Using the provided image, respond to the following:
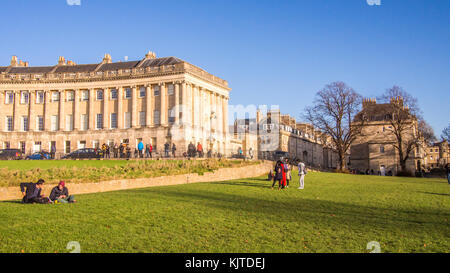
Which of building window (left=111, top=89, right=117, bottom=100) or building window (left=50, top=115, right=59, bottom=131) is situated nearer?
building window (left=111, top=89, right=117, bottom=100)

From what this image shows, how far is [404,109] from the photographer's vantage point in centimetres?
5988

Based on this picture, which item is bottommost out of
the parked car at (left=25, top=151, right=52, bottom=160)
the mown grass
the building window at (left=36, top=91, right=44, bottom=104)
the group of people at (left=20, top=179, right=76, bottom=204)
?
the group of people at (left=20, top=179, right=76, bottom=204)

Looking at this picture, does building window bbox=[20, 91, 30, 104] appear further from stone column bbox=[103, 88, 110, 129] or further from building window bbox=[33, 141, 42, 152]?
stone column bbox=[103, 88, 110, 129]

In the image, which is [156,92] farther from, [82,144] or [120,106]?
[82,144]

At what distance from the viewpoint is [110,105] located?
6106 cm

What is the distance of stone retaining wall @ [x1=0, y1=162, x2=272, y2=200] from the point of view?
60.0 ft

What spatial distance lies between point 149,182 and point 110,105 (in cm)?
4008

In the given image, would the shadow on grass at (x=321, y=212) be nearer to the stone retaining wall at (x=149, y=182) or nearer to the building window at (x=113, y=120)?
the stone retaining wall at (x=149, y=182)

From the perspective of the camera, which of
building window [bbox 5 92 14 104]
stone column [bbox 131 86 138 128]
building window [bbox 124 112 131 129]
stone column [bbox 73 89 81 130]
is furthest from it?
building window [bbox 5 92 14 104]

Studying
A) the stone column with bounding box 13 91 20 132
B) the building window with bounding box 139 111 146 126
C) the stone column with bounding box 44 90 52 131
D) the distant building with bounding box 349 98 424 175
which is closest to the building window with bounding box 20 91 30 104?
the stone column with bounding box 13 91 20 132

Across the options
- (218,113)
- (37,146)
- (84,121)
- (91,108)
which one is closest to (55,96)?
(84,121)

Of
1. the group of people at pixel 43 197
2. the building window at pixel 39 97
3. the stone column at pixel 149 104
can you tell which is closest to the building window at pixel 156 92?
the stone column at pixel 149 104

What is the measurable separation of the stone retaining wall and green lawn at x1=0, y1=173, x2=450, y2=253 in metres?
3.72
